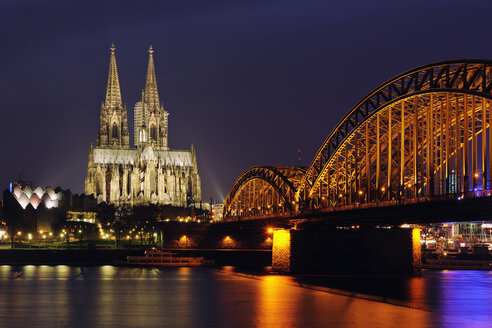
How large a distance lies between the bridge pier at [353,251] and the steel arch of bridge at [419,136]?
4862 millimetres

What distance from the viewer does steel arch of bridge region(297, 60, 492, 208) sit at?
247 ft

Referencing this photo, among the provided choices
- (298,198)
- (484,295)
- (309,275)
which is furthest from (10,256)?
(484,295)

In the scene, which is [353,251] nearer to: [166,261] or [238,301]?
[238,301]

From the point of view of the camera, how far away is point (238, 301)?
77.1m

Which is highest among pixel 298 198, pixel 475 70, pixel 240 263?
pixel 475 70

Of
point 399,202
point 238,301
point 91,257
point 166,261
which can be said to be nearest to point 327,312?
point 238,301

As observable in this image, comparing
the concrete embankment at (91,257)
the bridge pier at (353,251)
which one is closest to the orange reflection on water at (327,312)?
the bridge pier at (353,251)

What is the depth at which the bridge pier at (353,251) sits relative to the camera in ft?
355

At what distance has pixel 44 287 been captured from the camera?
301 feet

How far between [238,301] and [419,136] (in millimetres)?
37160

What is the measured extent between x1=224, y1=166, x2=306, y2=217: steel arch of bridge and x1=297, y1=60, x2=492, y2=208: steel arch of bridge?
Result: 45.7ft

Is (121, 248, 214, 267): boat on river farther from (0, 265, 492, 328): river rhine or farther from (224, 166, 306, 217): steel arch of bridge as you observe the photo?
(0, 265, 492, 328): river rhine

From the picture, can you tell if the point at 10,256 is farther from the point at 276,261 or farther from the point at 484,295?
the point at 484,295

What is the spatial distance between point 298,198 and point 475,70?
53.0 metres
